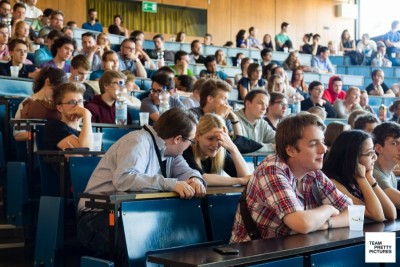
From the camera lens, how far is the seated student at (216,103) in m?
5.40

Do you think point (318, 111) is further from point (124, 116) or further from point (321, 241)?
point (321, 241)

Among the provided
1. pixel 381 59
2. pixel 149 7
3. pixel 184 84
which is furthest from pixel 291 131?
pixel 149 7

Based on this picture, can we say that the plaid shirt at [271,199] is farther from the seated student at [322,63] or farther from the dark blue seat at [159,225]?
the seated student at [322,63]

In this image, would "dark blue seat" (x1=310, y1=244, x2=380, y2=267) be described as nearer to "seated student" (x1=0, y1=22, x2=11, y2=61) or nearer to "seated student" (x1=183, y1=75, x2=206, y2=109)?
"seated student" (x1=183, y1=75, x2=206, y2=109)

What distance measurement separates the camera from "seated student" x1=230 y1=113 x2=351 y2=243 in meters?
2.78

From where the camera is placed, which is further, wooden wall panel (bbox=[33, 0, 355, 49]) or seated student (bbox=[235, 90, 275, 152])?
wooden wall panel (bbox=[33, 0, 355, 49])

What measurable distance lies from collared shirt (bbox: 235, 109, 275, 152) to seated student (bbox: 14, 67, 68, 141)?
5.76 ft

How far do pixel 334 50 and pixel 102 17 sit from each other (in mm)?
6198

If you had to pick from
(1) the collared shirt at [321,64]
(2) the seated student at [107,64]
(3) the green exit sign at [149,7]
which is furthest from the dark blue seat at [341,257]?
(3) the green exit sign at [149,7]

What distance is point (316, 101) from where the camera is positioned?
8297 millimetres

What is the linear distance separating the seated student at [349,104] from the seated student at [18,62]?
13.0 ft

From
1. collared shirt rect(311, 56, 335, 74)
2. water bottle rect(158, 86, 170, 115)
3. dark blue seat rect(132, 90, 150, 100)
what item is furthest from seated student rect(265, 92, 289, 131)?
collared shirt rect(311, 56, 335, 74)

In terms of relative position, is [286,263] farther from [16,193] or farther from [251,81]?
[251,81]

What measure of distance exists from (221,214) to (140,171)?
0.48 metres
